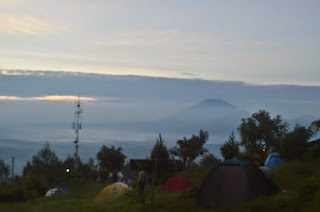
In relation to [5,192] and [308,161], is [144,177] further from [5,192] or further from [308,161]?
[308,161]

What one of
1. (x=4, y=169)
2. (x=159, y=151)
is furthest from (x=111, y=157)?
(x=4, y=169)

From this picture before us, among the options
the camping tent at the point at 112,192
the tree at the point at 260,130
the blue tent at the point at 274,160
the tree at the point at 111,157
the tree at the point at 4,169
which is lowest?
the tree at the point at 4,169

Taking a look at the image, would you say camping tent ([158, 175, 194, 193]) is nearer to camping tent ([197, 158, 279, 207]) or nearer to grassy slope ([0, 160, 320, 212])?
grassy slope ([0, 160, 320, 212])

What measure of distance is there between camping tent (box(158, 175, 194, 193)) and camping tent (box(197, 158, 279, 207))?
4.08 m

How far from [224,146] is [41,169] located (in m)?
27.0

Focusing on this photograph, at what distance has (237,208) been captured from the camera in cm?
1545

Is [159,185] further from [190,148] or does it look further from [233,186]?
[190,148]

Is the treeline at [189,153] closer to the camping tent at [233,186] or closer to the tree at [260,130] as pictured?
the tree at [260,130]

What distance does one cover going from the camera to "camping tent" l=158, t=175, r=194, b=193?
21500mm

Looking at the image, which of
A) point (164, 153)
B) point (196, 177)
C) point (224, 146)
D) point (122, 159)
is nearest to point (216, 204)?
point (196, 177)

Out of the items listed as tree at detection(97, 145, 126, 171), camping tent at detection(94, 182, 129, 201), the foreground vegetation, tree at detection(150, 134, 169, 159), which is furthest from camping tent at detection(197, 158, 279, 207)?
tree at detection(97, 145, 126, 171)

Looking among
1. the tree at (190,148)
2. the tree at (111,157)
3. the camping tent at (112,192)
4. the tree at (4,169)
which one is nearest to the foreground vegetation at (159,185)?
the camping tent at (112,192)

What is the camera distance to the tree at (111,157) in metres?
62.5

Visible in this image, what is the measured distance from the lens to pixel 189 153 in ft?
186
